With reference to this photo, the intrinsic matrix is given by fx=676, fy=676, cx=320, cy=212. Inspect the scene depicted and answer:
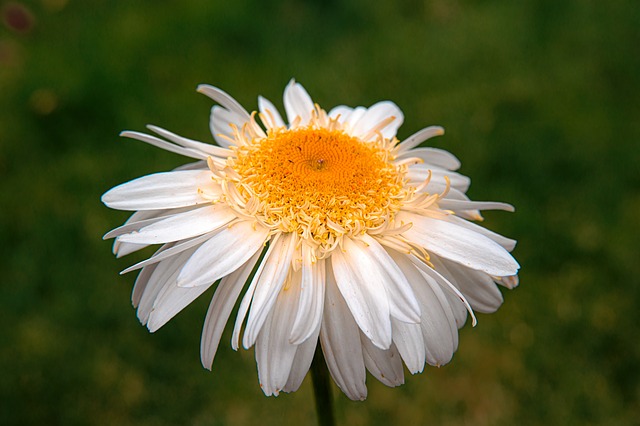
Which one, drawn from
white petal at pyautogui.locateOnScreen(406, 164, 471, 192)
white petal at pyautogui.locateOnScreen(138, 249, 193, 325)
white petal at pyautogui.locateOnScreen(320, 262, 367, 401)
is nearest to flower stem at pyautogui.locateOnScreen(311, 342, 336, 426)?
white petal at pyautogui.locateOnScreen(320, 262, 367, 401)

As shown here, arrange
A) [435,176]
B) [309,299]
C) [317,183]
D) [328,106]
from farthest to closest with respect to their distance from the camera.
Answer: [328,106] → [435,176] → [317,183] → [309,299]

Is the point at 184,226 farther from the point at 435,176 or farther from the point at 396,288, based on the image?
the point at 435,176

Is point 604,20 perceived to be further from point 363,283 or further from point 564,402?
point 363,283

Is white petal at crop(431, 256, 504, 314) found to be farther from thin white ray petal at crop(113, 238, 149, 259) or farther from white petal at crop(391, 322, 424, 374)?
thin white ray petal at crop(113, 238, 149, 259)

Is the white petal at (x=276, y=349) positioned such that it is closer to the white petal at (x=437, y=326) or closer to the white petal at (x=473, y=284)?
the white petal at (x=437, y=326)

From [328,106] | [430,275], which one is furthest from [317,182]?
[328,106]

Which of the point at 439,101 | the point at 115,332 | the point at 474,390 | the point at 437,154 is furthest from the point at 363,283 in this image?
the point at 439,101

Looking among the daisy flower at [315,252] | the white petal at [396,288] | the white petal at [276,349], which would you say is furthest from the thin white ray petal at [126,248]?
the white petal at [396,288]

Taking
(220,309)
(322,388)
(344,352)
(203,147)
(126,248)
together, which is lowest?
(322,388)
